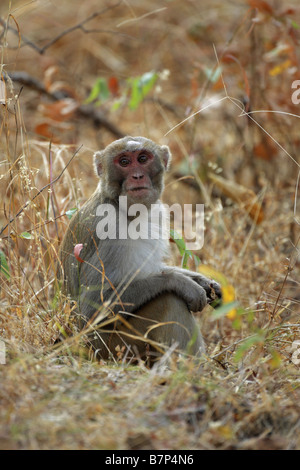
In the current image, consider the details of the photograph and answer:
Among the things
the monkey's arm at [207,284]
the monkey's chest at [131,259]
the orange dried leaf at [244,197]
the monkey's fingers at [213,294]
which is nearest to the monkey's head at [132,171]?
the monkey's chest at [131,259]

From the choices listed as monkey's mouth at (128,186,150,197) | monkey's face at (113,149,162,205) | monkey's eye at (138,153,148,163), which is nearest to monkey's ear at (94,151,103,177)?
monkey's face at (113,149,162,205)

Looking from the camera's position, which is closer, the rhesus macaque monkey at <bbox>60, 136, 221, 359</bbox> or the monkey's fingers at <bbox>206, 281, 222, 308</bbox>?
the rhesus macaque monkey at <bbox>60, 136, 221, 359</bbox>

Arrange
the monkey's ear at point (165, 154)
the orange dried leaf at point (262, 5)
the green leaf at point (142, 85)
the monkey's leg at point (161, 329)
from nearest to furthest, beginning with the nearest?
1. the monkey's leg at point (161, 329)
2. the monkey's ear at point (165, 154)
3. the green leaf at point (142, 85)
4. the orange dried leaf at point (262, 5)

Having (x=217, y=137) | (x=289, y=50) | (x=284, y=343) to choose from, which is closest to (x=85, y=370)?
(x=284, y=343)

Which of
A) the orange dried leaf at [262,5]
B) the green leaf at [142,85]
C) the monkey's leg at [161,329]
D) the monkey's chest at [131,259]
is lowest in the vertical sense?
the monkey's leg at [161,329]

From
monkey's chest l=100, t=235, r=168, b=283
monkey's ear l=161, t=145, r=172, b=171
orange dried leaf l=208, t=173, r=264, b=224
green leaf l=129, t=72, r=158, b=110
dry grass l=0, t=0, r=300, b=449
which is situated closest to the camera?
dry grass l=0, t=0, r=300, b=449

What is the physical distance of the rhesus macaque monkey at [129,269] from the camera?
4.72 m

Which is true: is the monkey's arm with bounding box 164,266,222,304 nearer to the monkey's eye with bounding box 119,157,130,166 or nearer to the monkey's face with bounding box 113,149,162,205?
the monkey's face with bounding box 113,149,162,205

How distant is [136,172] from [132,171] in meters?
0.04

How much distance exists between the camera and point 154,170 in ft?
17.0

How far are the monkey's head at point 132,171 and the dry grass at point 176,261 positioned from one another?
17.9 inches

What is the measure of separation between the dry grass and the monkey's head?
1.49 feet

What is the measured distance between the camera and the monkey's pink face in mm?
4945

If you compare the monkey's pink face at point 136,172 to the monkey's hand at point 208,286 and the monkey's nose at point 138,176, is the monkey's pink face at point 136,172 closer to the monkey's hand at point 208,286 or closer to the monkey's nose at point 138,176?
the monkey's nose at point 138,176
